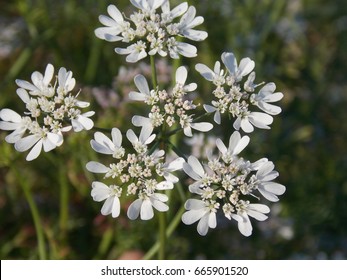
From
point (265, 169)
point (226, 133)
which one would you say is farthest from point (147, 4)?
point (226, 133)

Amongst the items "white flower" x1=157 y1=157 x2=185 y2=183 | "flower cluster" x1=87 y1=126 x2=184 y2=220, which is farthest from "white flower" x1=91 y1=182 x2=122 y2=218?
"white flower" x1=157 y1=157 x2=185 y2=183

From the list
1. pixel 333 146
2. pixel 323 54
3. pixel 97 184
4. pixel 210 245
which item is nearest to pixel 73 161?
pixel 210 245

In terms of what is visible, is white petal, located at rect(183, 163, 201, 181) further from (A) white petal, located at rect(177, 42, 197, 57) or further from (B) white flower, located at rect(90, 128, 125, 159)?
(A) white petal, located at rect(177, 42, 197, 57)

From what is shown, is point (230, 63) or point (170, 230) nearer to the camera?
point (230, 63)

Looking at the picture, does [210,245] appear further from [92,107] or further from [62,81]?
[62,81]

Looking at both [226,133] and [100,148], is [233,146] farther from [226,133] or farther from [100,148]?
[226,133]
